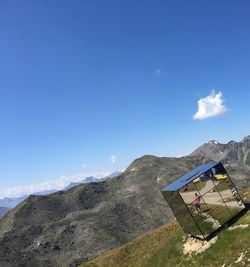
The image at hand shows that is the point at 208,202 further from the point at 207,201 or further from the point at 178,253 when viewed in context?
the point at 178,253

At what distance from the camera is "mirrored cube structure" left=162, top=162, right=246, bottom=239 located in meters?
30.2

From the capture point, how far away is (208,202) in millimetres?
30328

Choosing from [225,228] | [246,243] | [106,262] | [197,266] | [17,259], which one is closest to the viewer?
[246,243]

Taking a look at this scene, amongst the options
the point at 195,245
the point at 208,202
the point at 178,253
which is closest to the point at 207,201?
the point at 208,202

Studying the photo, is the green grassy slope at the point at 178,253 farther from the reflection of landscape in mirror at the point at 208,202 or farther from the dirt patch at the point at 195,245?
the reflection of landscape in mirror at the point at 208,202

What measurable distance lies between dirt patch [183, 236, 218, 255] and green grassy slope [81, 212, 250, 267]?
372 millimetres

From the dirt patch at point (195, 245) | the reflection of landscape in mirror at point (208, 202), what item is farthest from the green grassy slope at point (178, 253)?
the reflection of landscape in mirror at point (208, 202)

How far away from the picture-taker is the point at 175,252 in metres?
32.6

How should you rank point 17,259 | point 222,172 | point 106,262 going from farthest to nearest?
point 17,259
point 106,262
point 222,172

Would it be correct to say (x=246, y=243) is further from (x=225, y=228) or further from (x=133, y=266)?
(x=133, y=266)

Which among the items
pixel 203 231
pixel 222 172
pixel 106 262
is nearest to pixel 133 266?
pixel 106 262

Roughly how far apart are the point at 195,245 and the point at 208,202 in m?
3.56

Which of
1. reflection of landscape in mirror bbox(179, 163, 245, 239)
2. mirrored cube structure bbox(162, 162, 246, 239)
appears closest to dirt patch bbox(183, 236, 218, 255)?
mirrored cube structure bbox(162, 162, 246, 239)

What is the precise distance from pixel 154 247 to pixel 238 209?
41.1 feet
